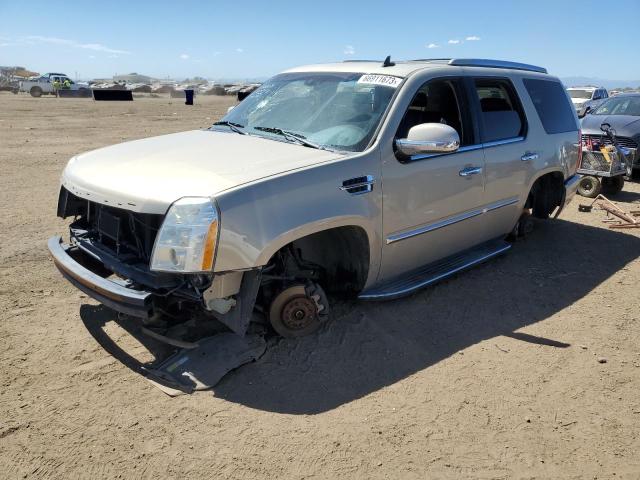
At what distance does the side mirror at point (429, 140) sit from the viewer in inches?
132

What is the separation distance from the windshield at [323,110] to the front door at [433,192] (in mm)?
230

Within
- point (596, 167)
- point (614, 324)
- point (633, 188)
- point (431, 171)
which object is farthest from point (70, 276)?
point (633, 188)

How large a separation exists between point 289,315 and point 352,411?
819 mm

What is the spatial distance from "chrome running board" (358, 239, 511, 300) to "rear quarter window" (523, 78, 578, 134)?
133cm

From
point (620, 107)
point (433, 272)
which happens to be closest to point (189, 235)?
point (433, 272)

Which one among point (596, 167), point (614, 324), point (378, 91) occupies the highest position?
point (378, 91)

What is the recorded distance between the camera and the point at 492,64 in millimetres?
4660

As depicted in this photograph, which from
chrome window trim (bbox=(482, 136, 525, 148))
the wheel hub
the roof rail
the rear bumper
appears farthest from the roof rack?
the rear bumper

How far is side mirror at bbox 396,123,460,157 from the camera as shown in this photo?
3.35 m

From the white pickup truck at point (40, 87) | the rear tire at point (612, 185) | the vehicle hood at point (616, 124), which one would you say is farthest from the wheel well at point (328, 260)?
the white pickup truck at point (40, 87)

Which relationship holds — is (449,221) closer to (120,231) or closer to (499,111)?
(499,111)

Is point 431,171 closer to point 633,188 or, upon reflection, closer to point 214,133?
point 214,133

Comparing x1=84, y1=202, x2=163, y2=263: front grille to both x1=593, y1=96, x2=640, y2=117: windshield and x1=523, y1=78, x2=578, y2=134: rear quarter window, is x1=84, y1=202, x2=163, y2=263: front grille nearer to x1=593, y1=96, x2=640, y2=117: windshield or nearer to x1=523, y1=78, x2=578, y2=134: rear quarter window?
x1=523, y1=78, x2=578, y2=134: rear quarter window

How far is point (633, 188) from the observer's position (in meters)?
9.37
